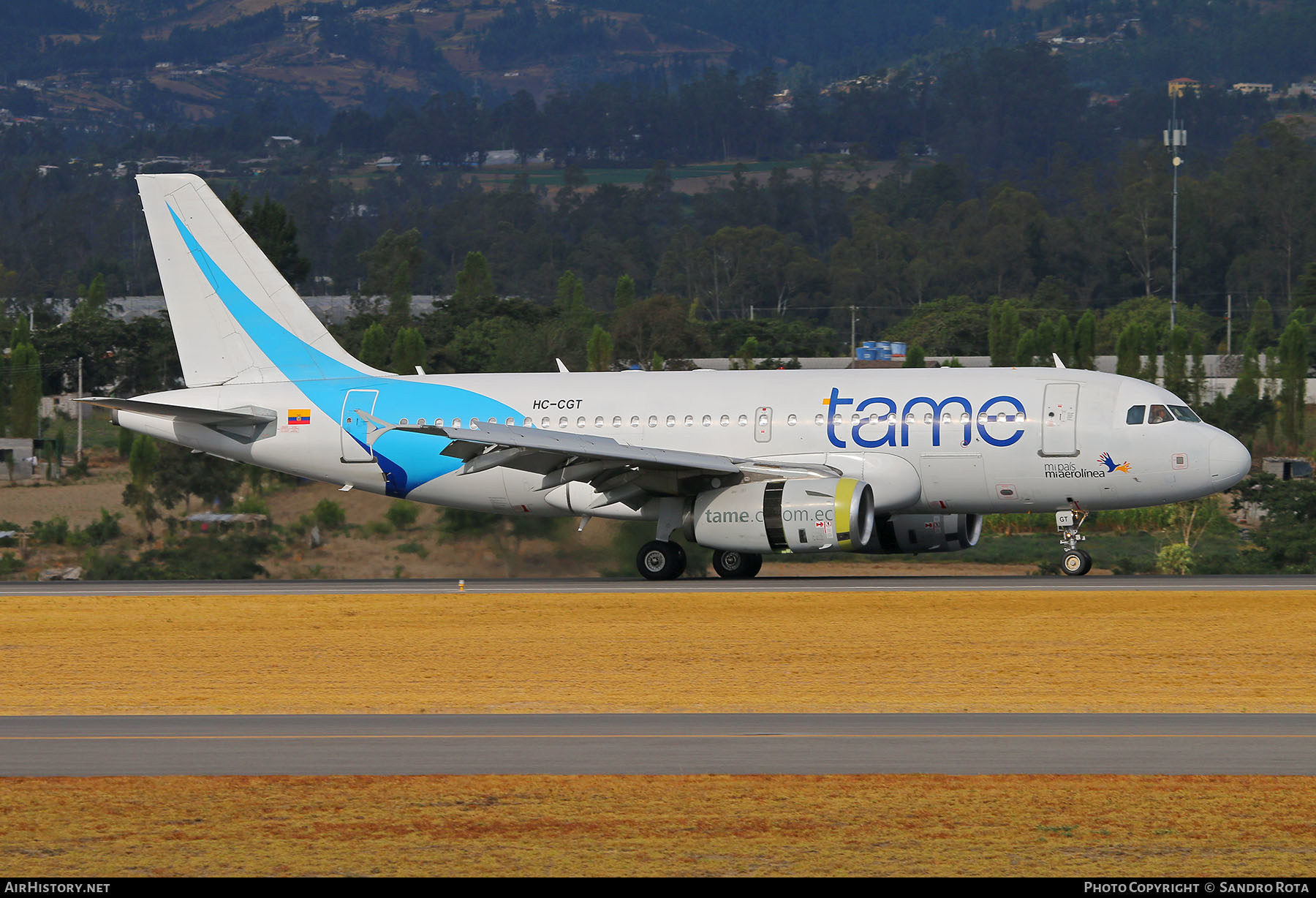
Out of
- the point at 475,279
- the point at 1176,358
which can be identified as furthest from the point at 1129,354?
the point at 475,279

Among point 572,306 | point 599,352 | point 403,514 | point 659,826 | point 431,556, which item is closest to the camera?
point 659,826

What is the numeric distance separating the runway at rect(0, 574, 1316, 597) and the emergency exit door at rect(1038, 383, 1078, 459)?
8.09 feet

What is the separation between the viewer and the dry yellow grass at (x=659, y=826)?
12352 mm

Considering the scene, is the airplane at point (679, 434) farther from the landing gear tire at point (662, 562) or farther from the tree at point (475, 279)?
the tree at point (475, 279)

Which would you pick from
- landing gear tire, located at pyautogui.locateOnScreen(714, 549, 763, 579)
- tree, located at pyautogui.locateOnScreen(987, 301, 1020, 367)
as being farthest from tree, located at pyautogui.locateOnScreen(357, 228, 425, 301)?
landing gear tire, located at pyautogui.locateOnScreen(714, 549, 763, 579)

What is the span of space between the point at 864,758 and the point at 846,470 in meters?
17.5

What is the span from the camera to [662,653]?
24.2 meters

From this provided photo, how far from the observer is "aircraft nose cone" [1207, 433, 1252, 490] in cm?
3253

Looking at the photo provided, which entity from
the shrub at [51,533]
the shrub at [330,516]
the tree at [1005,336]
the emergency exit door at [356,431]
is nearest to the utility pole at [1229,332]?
the tree at [1005,336]

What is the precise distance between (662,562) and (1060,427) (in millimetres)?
8175

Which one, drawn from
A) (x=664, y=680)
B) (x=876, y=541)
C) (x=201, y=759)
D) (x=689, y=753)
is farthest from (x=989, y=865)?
(x=876, y=541)

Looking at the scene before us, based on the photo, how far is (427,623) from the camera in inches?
1117

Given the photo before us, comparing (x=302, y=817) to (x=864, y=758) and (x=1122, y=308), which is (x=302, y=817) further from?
(x=1122, y=308)

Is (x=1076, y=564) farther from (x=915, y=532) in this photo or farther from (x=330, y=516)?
(x=330, y=516)
